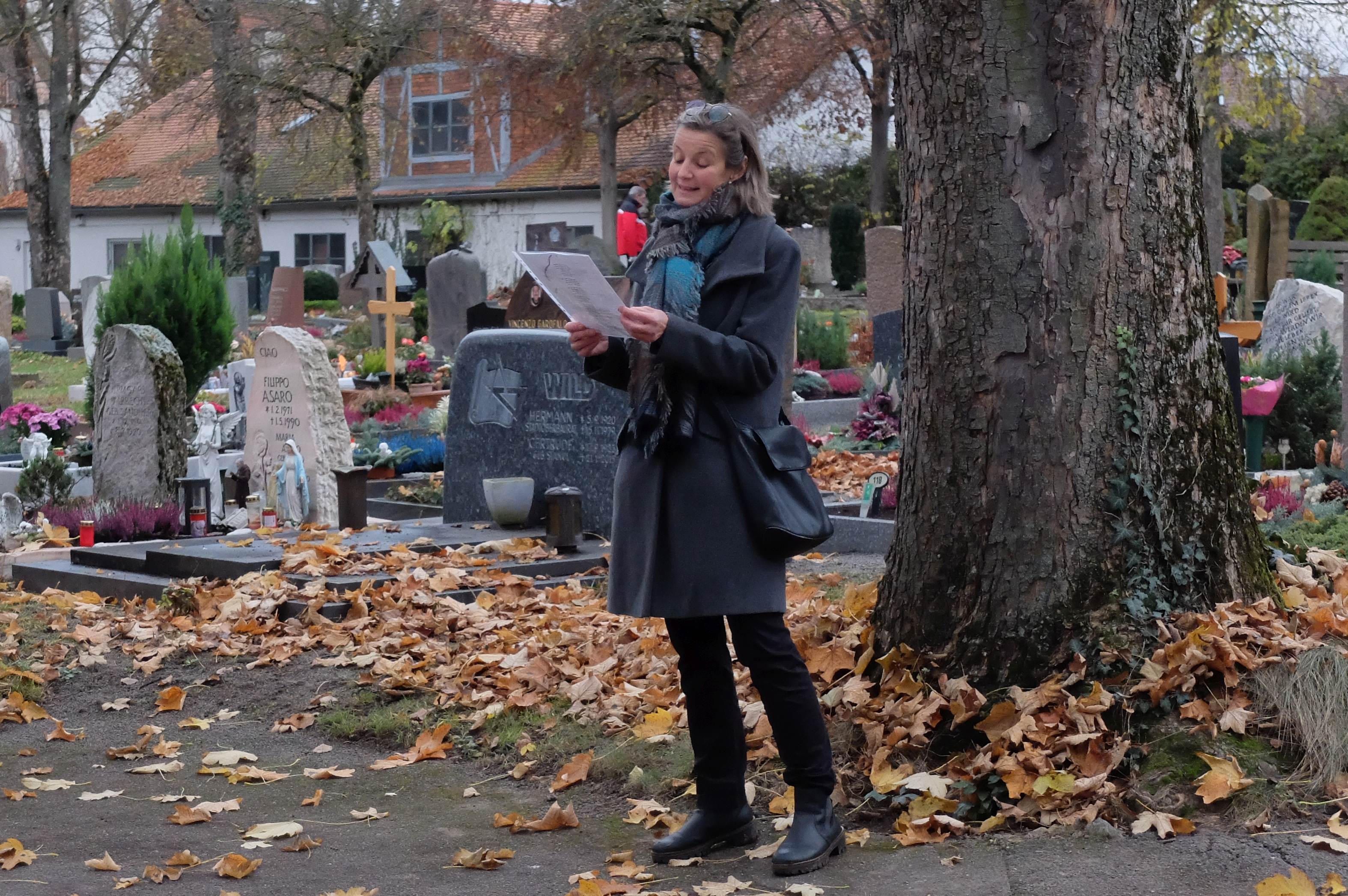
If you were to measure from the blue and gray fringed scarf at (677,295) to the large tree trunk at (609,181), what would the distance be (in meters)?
30.9

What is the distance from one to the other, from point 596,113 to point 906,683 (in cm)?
3058

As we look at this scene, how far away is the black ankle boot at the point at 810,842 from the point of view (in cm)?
365

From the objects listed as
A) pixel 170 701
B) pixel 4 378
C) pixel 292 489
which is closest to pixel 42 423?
pixel 4 378

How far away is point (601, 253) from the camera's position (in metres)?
31.1

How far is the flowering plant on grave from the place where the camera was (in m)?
13.4

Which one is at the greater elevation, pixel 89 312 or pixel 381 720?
pixel 89 312

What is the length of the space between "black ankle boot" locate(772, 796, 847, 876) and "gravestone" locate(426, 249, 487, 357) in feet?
59.3


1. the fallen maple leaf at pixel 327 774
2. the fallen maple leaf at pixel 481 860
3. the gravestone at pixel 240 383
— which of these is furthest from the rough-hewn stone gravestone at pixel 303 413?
the fallen maple leaf at pixel 481 860

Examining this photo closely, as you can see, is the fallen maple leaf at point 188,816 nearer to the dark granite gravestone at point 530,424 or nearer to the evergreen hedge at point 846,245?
the dark granite gravestone at point 530,424

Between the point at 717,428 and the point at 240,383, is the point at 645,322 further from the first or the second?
the point at 240,383

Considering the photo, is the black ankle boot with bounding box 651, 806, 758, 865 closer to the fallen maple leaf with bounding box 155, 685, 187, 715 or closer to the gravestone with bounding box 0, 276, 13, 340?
the fallen maple leaf with bounding box 155, 685, 187, 715

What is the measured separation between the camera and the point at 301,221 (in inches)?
1725

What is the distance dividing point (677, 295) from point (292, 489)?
22.4 ft

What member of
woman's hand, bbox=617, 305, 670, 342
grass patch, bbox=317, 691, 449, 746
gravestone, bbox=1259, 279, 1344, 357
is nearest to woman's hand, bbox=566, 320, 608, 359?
woman's hand, bbox=617, 305, 670, 342
